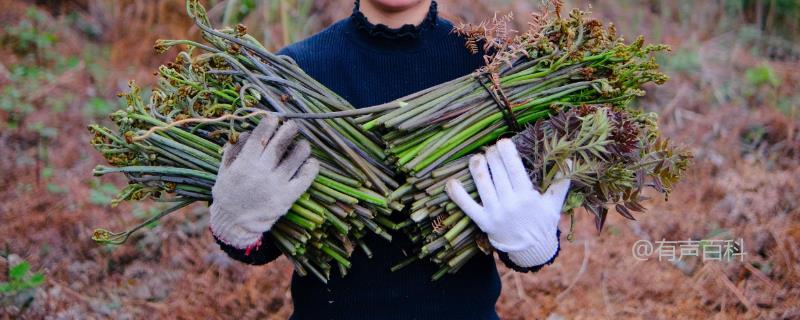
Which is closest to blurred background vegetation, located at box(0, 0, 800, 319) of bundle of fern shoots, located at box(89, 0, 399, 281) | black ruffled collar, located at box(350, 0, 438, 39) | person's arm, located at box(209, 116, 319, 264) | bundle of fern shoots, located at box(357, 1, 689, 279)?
black ruffled collar, located at box(350, 0, 438, 39)

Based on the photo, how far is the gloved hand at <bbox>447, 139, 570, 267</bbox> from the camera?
140 centimetres

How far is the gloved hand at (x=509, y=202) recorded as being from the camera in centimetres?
140

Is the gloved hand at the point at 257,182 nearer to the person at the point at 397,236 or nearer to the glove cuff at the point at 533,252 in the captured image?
the person at the point at 397,236

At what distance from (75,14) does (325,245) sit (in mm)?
4390

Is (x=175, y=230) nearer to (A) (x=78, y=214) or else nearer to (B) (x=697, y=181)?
(A) (x=78, y=214)

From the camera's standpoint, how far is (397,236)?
1579 mm

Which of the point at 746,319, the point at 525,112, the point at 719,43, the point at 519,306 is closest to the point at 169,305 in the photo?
the point at 519,306

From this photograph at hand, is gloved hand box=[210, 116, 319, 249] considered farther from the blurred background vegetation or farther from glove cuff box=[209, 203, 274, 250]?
the blurred background vegetation

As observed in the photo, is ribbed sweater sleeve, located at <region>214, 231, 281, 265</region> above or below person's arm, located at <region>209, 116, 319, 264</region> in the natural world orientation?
below

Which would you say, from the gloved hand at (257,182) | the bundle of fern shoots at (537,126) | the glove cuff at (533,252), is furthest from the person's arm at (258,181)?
the glove cuff at (533,252)

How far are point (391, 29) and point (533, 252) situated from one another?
0.59 metres

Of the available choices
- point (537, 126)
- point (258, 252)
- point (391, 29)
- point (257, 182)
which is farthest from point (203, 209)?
point (537, 126)

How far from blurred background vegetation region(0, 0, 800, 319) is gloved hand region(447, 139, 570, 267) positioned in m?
1.41

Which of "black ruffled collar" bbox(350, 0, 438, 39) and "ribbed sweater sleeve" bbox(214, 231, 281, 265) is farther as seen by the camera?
"black ruffled collar" bbox(350, 0, 438, 39)
